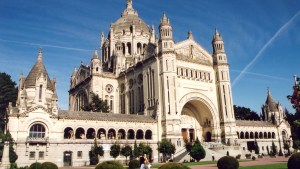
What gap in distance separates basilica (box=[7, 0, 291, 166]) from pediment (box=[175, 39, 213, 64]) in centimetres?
24

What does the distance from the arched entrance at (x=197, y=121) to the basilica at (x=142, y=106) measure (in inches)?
9.3

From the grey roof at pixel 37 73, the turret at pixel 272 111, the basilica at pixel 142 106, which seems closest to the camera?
the basilica at pixel 142 106

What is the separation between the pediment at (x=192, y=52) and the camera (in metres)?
68.1

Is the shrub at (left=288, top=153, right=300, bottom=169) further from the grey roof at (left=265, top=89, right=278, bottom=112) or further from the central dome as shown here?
the central dome

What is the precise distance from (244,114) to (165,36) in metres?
57.7

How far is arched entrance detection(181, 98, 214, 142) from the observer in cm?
6919

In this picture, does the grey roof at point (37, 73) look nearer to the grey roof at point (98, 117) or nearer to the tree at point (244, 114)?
the grey roof at point (98, 117)

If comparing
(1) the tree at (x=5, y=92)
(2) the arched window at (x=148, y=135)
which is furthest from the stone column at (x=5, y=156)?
(1) the tree at (x=5, y=92)

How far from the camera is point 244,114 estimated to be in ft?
354

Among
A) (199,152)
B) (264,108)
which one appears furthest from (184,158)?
(264,108)

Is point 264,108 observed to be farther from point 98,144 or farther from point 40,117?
point 40,117

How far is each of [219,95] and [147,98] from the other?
18241mm

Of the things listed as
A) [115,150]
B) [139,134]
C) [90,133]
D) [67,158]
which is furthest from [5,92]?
[115,150]

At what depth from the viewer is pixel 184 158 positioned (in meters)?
53.0
